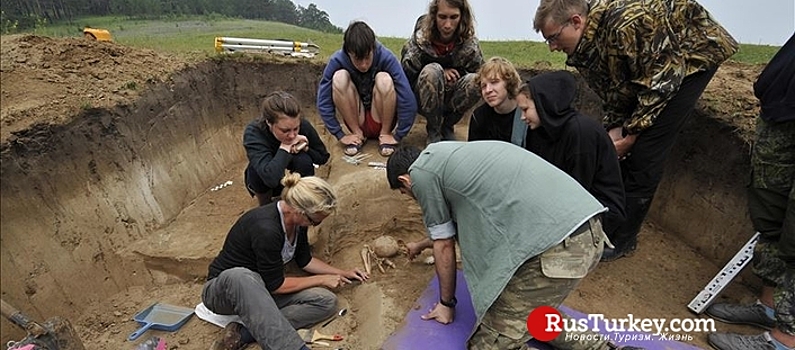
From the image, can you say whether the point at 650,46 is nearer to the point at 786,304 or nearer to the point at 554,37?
the point at 554,37

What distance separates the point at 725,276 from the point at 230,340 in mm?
3057

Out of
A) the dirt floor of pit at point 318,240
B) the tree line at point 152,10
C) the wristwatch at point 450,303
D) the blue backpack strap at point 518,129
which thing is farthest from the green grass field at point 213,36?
the wristwatch at point 450,303

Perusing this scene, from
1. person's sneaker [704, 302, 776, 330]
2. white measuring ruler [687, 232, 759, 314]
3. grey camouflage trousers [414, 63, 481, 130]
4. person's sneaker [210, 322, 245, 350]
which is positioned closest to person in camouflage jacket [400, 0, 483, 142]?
grey camouflage trousers [414, 63, 481, 130]

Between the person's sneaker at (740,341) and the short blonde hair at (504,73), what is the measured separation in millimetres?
1837

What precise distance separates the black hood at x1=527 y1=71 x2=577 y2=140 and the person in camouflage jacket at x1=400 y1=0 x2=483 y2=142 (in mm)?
1508

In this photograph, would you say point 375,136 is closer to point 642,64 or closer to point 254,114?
point 254,114

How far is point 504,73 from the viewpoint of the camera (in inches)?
107

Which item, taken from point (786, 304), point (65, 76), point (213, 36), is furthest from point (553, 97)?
point (213, 36)

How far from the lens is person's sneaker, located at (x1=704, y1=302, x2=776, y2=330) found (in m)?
2.82

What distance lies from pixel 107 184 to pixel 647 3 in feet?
12.2

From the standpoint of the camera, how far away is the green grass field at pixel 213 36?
4811mm

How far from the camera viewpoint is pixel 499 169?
207 centimetres

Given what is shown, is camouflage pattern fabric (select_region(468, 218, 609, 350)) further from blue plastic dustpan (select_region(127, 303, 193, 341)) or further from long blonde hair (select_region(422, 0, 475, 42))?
long blonde hair (select_region(422, 0, 475, 42))

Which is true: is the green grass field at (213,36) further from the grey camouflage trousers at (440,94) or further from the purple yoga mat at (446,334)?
the purple yoga mat at (446,334)
